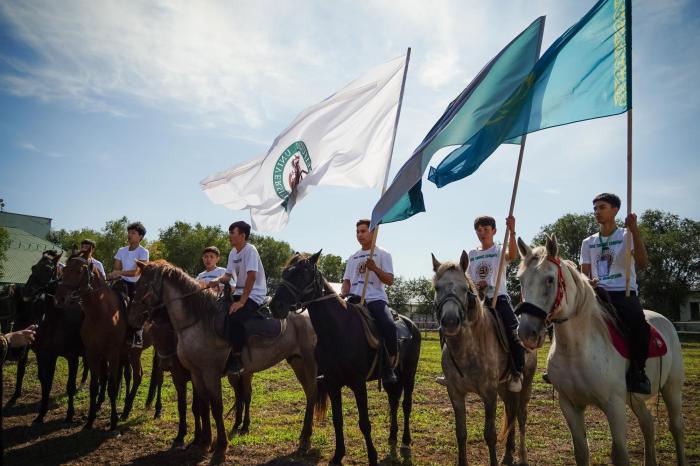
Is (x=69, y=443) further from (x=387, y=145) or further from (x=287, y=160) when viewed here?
(x=387, y=145)

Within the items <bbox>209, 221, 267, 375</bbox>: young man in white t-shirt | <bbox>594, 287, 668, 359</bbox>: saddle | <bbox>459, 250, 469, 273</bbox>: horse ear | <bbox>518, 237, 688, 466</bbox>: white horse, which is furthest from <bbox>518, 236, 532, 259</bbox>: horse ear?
<bbox>209, 221, 267, 375</bbox>: young man in white t-shirt

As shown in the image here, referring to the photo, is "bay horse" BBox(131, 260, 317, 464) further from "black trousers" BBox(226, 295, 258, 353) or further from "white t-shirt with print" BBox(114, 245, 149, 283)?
"white t-shirt with print" BBox(114, 245, 149, 283)

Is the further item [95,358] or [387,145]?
[95,358]

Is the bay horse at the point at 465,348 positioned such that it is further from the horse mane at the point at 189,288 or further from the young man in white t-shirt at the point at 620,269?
the horse mane at the point at 189,288

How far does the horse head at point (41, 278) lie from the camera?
33.5 ft

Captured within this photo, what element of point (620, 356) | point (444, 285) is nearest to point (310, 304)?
point (444, 285)

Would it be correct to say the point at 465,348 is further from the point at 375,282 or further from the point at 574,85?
the point at 574,85

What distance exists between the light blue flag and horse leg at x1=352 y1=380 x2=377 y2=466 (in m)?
2.59

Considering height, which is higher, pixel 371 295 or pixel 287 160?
pixel 287 160

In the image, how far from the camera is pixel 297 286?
22.7 feet

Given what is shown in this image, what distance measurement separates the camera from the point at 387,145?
8336 millimetres

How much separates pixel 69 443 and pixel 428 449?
6336 millimetres

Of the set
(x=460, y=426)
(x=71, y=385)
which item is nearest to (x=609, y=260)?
(x=460, y=426)

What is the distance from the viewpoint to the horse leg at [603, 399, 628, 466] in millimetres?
4723
